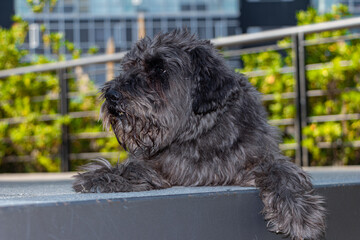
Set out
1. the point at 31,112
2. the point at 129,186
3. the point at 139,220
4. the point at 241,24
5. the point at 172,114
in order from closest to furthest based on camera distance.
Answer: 1. the point at 139,220
2. the point at 129,186
3. the point at 172,114
4. the point at 31,112
5. the point at 241,24

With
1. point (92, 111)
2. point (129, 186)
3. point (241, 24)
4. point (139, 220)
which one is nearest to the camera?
point (139, 220)

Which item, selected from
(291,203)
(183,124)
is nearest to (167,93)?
(183,124)

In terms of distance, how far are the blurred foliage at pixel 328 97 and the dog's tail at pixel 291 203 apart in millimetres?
2283

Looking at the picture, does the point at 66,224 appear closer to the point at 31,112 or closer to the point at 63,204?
the point at 63,204

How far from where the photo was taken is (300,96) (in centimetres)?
427

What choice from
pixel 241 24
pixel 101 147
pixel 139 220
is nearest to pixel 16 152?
pixel 101 147

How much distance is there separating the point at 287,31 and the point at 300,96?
1.65 ft

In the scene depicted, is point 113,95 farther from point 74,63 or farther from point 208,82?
point 74,63

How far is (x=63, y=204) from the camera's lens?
149 cm

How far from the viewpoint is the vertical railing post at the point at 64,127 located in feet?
17.2

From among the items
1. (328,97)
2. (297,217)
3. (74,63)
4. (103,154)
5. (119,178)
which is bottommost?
(103,154)

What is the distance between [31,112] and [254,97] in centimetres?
398

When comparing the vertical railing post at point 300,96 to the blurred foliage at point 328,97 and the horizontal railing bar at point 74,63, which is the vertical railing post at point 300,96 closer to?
the blurred foliage at point 328,97

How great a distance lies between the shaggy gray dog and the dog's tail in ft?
0.04
